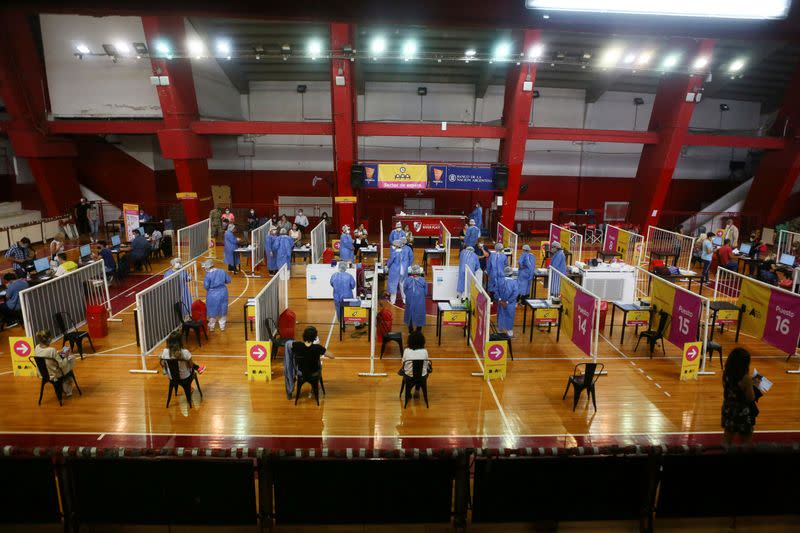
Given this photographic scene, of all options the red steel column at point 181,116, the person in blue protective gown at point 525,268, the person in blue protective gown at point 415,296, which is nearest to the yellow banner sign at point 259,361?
the person in blue protective gown at point 415,296

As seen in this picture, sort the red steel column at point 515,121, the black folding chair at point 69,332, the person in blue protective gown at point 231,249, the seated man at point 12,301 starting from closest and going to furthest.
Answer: the black folding chair at point 69,332 → the seated man at point 12,301 → the person in blue protective gown at point 231,249 → the red steel column at point 515,121

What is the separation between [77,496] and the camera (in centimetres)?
489

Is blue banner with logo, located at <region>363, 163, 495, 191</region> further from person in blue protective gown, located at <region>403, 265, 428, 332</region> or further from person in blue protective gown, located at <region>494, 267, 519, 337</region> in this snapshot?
person in blue protective gown, located at <region>403, 265, 428, 332</region>

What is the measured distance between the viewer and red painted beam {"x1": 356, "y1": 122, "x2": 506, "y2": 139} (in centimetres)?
2152

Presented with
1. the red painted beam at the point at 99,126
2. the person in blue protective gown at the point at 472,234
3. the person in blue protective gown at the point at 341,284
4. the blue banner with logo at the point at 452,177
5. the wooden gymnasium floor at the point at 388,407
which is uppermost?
the red painted beam at the point at 99,126

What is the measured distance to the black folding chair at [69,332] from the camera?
9.97m

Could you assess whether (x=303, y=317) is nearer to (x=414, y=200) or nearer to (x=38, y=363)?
(x=38, y=363)

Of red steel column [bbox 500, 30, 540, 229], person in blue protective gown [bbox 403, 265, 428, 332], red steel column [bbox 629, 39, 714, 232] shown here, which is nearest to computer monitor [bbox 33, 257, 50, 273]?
person in blue protective gown [bbox 403, 265, 428, 332]

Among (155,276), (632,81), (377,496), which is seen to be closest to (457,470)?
(377,496)

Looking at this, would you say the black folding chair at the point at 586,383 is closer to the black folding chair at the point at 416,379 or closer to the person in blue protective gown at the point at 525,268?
the black folding chair at the point at 416,379

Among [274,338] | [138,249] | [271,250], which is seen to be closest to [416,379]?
[274,338]

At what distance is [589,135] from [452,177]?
20.9 ft

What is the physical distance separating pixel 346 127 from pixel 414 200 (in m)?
7.33

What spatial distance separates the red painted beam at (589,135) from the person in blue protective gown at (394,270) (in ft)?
35.5
